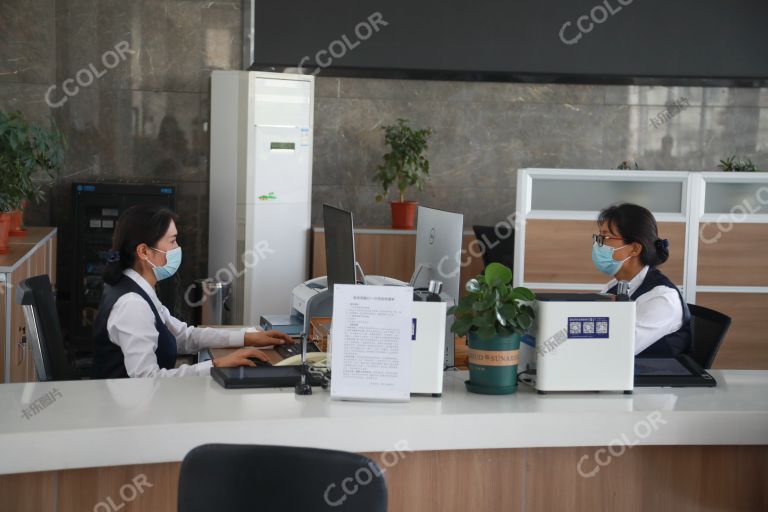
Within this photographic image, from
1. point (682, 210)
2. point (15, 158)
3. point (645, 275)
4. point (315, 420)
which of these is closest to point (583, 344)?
point (315, 420)

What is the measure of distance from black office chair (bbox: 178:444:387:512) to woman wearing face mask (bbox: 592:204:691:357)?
6.65 ft

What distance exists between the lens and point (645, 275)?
3.80 metres

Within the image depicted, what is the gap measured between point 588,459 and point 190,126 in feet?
17.7

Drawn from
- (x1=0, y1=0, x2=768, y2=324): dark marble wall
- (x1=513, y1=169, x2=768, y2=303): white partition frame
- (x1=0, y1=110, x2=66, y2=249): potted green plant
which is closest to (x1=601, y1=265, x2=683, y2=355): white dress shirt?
(x1=513, y1=169, x2=768, y2=303): white partition frame

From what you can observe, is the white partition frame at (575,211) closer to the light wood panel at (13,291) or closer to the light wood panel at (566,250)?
the light wood panel at (566,250)

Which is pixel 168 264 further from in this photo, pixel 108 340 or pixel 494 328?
pixel 494 328

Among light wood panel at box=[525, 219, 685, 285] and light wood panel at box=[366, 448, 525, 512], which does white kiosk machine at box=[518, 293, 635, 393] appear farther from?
light wood panel at box=[525, 219, 685, 285]

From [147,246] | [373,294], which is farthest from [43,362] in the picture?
[373,294]

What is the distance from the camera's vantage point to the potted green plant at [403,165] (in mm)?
7188

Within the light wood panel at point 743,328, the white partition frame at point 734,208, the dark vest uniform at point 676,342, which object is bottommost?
the light wood panel at point 743,328

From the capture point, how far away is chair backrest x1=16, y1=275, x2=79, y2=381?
312cm

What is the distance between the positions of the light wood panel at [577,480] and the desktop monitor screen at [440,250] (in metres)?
1.17

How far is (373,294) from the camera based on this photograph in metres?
2.65

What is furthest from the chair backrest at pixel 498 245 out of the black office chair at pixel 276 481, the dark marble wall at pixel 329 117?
the black office chair at pixel 276 481
